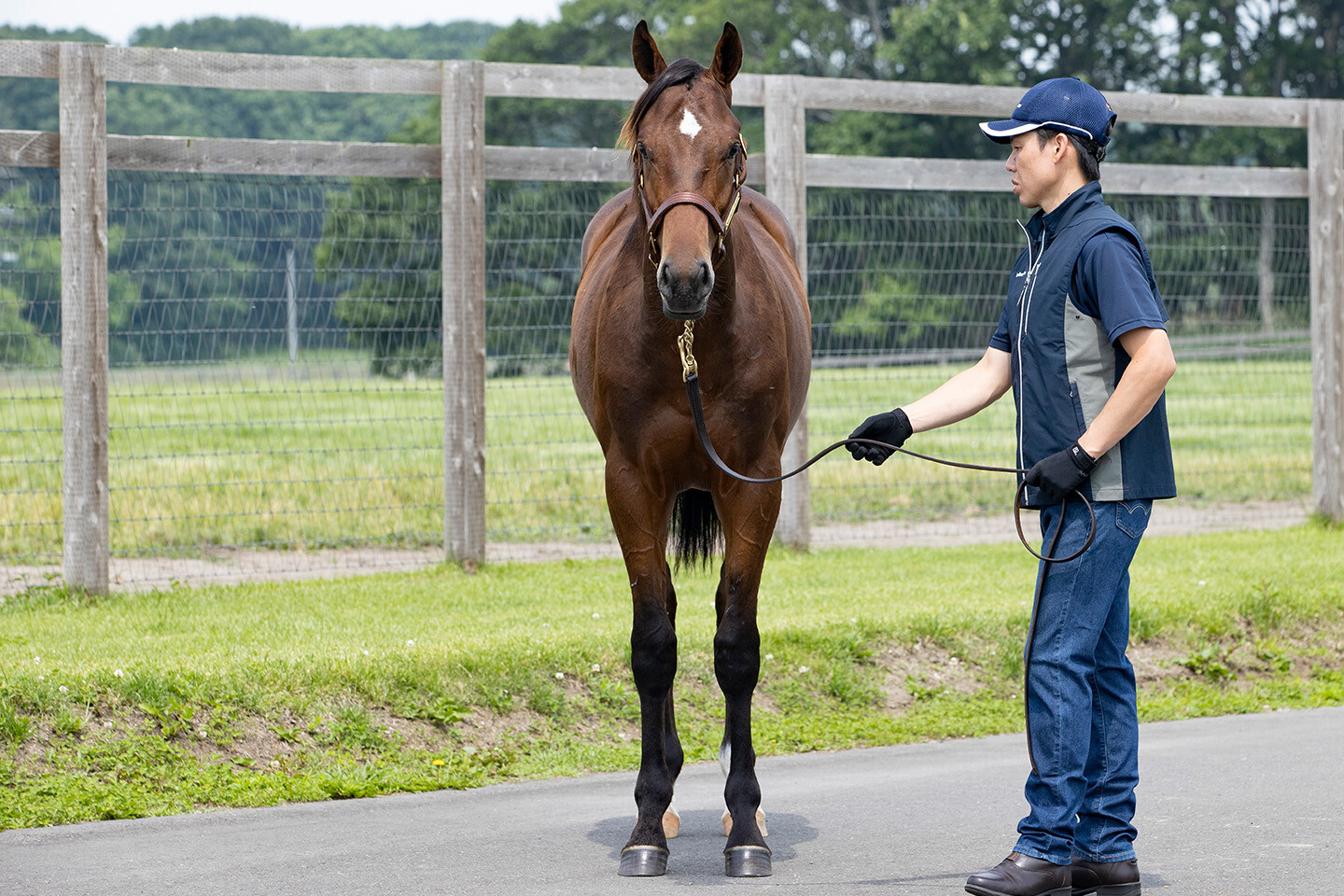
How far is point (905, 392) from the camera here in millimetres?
11070

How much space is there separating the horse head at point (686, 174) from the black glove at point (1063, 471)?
104cm

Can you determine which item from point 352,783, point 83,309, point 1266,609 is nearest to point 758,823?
point 352,783

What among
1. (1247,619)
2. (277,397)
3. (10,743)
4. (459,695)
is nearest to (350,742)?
(459,695)

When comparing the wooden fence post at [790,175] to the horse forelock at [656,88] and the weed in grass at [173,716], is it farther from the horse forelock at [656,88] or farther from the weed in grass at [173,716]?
the horse forelock at [656,88]

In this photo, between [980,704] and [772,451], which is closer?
[772,451]

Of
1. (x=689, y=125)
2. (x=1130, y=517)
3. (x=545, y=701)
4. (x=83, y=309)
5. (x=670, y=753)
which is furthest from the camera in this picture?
(x=83, y=309)

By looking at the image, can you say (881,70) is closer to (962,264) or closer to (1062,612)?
(962,264)

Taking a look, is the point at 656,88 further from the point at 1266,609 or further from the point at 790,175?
the point at 790,175

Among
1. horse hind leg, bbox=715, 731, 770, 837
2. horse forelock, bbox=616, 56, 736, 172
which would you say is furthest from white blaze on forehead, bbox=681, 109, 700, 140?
horse hind leg, bbox=715, 731, 770, 837

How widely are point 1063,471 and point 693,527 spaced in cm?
222

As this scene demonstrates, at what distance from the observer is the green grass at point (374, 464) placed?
8.95 meters

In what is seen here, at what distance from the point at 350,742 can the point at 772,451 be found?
2135mm

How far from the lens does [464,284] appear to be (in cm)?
866

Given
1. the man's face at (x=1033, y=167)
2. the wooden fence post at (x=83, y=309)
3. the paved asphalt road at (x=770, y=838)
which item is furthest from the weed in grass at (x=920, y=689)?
the wooden fence post at (x=83, y=309)
